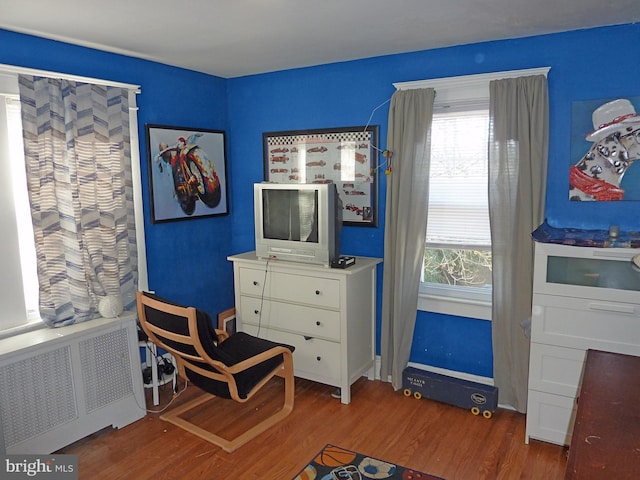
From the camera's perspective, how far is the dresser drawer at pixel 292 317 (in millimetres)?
3379

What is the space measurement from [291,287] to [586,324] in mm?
1877

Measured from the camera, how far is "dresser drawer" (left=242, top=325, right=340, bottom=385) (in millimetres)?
3406

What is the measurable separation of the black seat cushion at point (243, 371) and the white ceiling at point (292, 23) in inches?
72.9

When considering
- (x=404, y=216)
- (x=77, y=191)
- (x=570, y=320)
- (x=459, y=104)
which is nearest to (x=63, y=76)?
(x=77, y=191)

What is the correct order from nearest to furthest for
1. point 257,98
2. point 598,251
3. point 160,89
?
1. point 598,251
2. point 160,89
3. point 257,98

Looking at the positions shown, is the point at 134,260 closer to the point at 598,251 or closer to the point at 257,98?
the point at 257,98

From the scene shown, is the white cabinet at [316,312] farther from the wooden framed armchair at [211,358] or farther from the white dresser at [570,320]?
the white dresser at [570,320]

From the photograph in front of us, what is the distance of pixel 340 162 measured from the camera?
12.4 feet

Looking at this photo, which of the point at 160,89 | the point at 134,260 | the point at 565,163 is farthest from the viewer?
the point at 160,89

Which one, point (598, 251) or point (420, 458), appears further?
point (420, 458)

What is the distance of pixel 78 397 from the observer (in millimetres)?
2867

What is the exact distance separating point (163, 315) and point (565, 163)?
8.49 feet

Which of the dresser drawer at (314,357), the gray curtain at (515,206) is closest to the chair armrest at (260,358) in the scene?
the dresser drawer at (314,357)

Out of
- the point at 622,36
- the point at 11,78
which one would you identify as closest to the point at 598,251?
the point at 622,36
